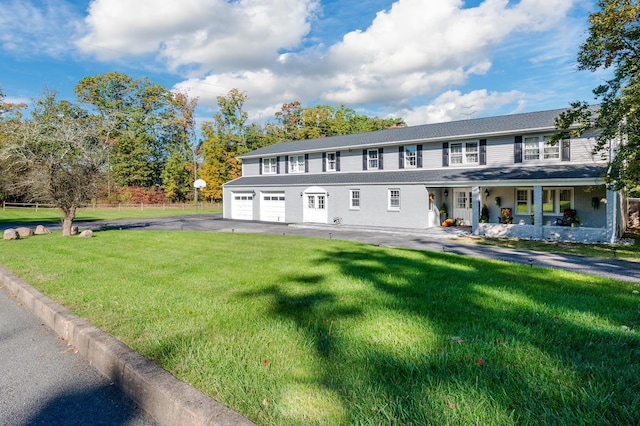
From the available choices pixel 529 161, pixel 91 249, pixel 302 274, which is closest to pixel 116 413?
pixel 302 274

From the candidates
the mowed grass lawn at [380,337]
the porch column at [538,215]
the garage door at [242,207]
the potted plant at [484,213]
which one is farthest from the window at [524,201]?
the garage door at [242,207]

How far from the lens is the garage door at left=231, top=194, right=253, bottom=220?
29.3 m

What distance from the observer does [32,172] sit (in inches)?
553

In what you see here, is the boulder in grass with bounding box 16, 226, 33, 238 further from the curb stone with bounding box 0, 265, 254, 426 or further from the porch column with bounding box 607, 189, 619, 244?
the porch column with bounding box 607, 189, 619, 244

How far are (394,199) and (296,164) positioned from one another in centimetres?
995

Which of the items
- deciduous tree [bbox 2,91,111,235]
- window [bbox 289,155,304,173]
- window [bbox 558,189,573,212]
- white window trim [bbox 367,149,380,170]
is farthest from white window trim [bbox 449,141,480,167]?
deciduous tree [bbox 2,91,111,235]

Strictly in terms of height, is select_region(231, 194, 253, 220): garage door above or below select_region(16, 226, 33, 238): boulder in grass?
above

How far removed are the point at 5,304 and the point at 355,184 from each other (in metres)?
18.6

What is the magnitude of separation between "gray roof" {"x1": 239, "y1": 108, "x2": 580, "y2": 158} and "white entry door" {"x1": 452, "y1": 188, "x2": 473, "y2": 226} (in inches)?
137

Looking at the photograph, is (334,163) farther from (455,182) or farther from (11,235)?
(11,235)

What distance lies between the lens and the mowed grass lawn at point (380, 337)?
2.46 meters

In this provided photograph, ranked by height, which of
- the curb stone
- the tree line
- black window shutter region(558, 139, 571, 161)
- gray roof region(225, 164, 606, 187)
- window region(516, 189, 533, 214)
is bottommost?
the curb stone

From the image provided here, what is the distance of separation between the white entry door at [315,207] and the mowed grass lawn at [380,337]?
17.1m

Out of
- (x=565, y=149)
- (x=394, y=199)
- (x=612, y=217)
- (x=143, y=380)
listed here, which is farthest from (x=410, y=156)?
(x=143, y=380)
